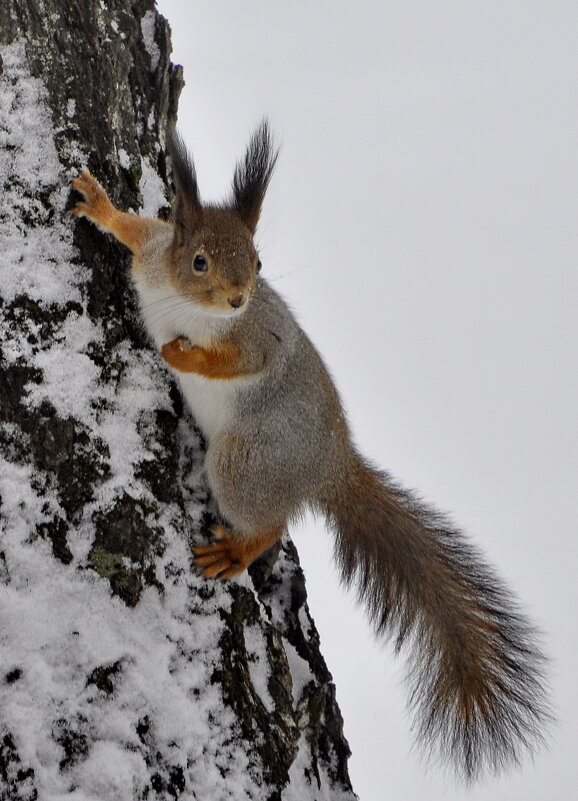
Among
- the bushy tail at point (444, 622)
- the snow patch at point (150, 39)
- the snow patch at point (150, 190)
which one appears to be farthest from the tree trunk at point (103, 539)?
the bushy tail at point (444, 622)

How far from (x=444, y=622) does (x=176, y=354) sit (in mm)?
1010

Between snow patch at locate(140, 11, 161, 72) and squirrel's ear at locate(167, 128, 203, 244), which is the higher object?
snow patch at locate(140, 11, 161, 72)

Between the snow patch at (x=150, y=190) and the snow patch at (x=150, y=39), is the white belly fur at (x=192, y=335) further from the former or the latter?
the snow patch at (x=150, y=39)

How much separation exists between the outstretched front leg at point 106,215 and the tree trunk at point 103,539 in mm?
34

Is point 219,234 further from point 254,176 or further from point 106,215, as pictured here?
point 106,215

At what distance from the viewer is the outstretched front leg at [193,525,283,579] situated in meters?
1.85

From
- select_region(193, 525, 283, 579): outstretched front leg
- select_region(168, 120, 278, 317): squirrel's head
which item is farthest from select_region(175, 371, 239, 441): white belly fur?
select_region(193, 525, 283, 579): outstretched front leg

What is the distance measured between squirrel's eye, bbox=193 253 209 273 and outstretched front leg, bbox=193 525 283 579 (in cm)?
68

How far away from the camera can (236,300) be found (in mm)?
2082

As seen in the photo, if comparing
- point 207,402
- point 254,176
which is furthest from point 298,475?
point 254,176

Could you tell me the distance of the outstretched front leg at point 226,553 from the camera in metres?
1.85

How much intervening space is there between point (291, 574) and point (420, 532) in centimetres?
39

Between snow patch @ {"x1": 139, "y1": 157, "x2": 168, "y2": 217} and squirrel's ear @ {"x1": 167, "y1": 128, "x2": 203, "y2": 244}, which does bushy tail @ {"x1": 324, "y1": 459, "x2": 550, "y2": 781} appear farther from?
snow patch @ {"x1": 139, "y1": 157, "x2": 168, "y2": 217}

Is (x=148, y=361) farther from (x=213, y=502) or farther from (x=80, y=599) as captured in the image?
(x=80, y=599)
